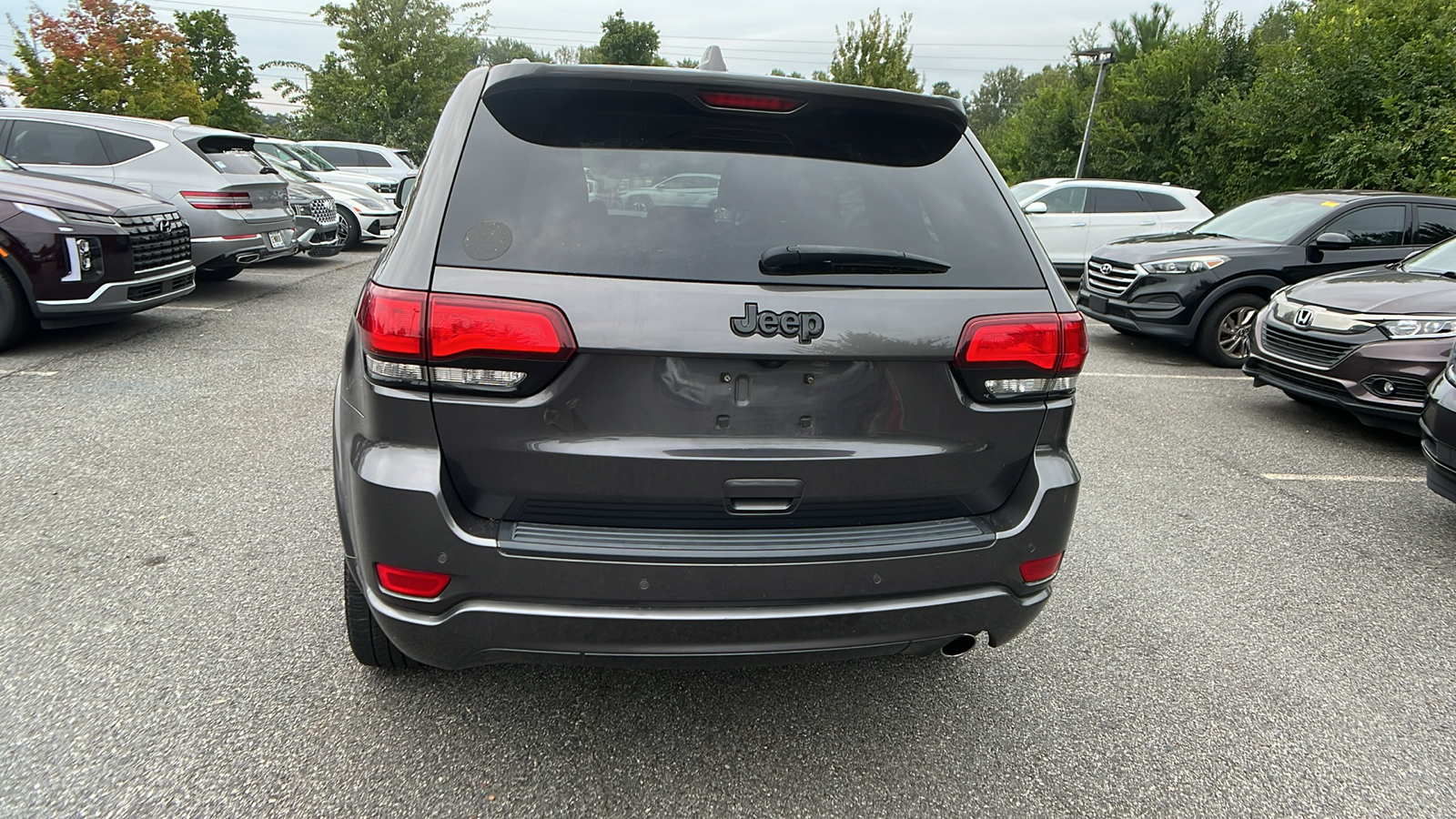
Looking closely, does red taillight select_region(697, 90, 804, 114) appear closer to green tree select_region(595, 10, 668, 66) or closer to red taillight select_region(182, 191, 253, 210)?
red taillight select_region(182, 191, 253, 210)

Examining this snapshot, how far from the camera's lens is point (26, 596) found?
305 centimetres

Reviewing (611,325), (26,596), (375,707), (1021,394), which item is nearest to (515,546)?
(611,325)

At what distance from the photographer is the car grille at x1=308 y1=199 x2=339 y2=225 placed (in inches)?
448

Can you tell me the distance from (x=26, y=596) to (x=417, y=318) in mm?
2286

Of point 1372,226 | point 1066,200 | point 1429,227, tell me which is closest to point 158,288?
point 1372,226

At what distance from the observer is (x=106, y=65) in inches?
757

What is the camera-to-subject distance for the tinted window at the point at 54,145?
836cm

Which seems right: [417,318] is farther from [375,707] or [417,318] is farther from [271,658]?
[271,658]

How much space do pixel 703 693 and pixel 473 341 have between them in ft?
4.55

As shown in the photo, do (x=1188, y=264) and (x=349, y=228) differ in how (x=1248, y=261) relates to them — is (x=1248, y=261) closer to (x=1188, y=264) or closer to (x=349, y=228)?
(x=1188, y=264)

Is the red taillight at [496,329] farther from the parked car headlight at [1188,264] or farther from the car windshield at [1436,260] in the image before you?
the parked car headlight at [1188,264]

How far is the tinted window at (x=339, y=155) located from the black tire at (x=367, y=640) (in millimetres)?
17958

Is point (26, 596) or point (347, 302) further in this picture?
point (347, 302)

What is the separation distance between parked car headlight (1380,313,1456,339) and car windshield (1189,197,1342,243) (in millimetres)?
3136
